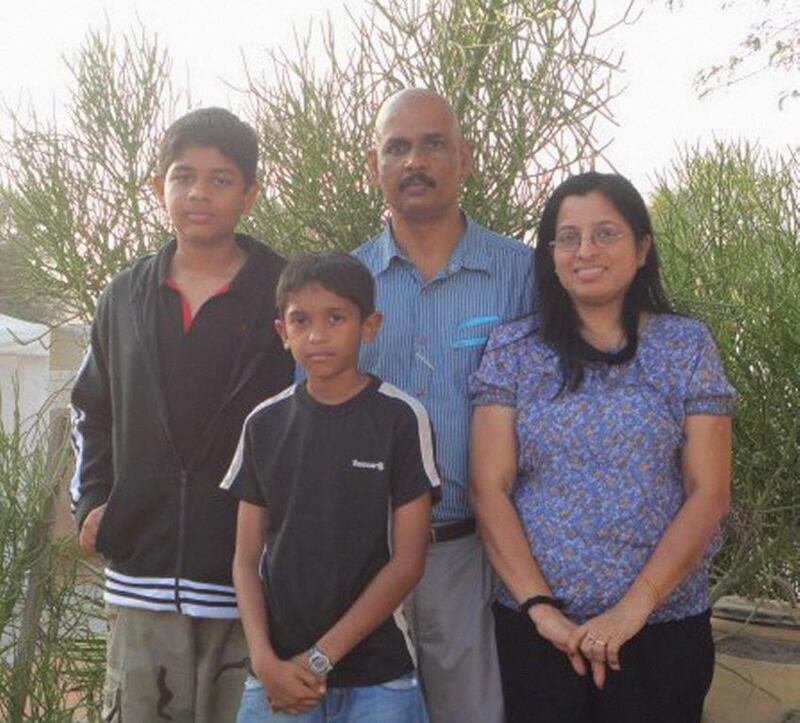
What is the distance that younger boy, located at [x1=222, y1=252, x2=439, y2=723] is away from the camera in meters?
2.70

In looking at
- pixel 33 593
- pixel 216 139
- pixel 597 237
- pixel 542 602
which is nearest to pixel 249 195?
pixel 216 139

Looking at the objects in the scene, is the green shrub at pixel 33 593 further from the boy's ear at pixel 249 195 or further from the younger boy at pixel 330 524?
the younger boy at pixel 330 524

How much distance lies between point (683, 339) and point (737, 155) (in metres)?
2.26

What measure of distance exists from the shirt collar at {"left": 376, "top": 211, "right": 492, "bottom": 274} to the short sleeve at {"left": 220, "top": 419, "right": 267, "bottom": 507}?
0.59 m

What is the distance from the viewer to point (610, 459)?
2.77 metres

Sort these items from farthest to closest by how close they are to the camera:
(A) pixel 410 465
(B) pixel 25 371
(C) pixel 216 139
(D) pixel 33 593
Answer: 1. (B) pixel 25 371
2. (D) pixel 33 593
3. (C) pixel 216 139
4. (A) pixel 410 465

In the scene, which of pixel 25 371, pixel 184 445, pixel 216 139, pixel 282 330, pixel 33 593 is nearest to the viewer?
pixel 282 330

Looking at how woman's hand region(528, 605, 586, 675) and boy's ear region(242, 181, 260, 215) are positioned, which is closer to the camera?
woman's hand region(528, 605, 586, 675)

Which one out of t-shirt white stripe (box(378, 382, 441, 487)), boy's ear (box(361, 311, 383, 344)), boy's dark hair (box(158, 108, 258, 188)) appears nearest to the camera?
t-shirt white stripe (box(378, 382, 441, 487))

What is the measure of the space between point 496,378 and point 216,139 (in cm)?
85

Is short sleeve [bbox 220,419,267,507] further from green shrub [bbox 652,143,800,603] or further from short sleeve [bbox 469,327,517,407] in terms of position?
green shrub [bbox 652,143,800,603]

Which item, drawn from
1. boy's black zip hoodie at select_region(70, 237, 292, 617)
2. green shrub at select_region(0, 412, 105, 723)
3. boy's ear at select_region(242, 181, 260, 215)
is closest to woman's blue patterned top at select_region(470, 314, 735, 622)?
boy's black zip hoodie at select_region(70, 237, 292, 617)

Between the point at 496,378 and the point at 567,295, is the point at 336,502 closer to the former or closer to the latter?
the point at 496,378

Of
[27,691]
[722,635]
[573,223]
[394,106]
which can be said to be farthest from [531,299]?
[27,691]
